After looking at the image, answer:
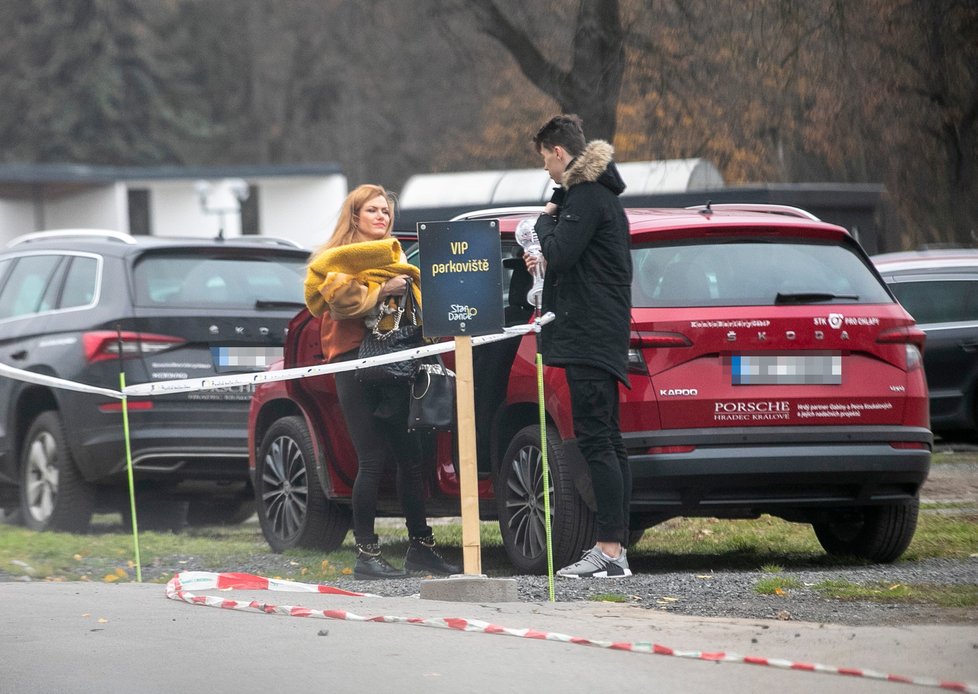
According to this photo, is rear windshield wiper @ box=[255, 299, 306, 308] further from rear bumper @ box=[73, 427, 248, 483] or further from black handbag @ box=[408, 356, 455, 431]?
black handbag @ box=[408, 356, 455, 431]

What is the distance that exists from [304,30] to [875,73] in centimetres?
4734

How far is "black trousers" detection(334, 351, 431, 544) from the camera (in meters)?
8.48

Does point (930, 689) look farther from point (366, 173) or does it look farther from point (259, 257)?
point (366, 173)

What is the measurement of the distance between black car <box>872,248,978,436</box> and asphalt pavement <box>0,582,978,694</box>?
1024 cm

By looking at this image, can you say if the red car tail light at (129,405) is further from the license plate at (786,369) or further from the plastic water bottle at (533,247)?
the license plate at (786,369)

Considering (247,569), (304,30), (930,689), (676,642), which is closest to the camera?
(930,689)

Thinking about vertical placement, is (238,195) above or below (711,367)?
above

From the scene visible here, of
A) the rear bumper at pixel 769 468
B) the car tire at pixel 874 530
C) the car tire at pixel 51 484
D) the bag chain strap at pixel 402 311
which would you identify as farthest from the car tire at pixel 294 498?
the car tire at pixel 874 530

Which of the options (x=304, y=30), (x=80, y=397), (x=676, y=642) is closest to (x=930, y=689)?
(x=676, y=642)

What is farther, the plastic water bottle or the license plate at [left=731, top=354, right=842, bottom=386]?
the plastic water bottle

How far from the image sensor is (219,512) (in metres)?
13.0

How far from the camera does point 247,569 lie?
9180 millimetres

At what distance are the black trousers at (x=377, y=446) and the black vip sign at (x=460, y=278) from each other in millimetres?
1123

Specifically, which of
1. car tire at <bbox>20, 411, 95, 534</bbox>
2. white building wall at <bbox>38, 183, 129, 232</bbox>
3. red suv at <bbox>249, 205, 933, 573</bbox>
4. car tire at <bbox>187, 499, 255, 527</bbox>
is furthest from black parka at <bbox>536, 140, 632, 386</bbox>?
white building wall at <bbox>38, 183, 129, 232</bbox>
